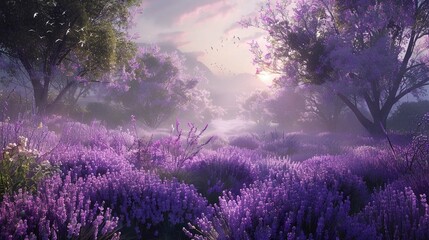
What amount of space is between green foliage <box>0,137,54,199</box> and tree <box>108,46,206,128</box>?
78.0 feet

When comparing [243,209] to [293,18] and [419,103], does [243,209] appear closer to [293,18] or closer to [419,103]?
[293,18]

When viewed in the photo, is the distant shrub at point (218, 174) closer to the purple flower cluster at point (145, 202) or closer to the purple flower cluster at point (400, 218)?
the purple flower cluster at point (145, 202)

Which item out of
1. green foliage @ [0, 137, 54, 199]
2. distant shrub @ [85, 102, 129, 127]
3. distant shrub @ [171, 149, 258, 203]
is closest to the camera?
green foliage @ [0, 137, 54, 199]

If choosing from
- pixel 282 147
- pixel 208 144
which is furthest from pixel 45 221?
pixel 208 144

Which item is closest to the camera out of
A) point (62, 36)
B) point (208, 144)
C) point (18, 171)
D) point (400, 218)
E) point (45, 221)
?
point (45, 221)

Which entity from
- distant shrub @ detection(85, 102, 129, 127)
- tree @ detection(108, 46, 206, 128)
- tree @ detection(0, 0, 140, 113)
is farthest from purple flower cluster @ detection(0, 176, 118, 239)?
distant shrub @ detection(85, 102, 129, 127)

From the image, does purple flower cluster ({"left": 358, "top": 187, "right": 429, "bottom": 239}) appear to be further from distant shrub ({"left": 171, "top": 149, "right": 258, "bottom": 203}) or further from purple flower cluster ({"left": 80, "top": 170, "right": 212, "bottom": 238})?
distant shrub ({"left": 171, "top": 149, "right": 258, "bottom": 203})

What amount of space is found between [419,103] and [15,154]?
30539 millimetres

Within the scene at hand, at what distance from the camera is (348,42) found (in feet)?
47.3

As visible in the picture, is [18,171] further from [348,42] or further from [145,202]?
[348,42]

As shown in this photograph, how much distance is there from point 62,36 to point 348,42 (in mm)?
10771

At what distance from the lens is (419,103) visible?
28.6 meters

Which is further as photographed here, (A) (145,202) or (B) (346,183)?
(B) (346,183)

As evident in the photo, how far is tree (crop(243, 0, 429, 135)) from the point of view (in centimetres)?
1404
